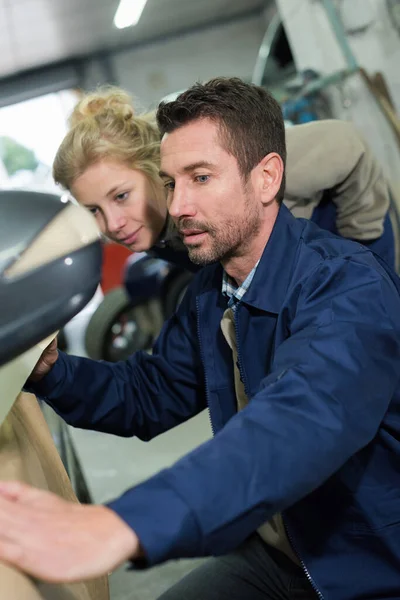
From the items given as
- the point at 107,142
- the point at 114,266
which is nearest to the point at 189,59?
the point at 114,266

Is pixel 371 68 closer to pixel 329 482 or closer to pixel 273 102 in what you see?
pixel 273 102

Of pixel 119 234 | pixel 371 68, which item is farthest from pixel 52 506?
pixel 371 68

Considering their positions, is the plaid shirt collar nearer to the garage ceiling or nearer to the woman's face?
the woman's face

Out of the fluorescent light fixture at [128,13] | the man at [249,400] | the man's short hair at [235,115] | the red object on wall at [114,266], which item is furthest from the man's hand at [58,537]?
the fluorescent light fixture at [128,13]

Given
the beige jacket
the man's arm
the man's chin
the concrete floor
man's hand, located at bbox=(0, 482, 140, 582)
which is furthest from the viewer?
the concrete floor

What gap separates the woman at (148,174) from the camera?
169 cm

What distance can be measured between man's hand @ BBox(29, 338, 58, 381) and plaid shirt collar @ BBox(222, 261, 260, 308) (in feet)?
1.05

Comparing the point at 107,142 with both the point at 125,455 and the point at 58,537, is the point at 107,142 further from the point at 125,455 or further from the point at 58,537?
the point at 125,455

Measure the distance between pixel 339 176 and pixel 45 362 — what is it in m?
1.21

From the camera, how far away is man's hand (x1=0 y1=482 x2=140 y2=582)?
1.68ft

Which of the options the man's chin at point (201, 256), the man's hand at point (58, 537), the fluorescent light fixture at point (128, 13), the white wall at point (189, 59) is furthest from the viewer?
the white wall at point (189, 59)

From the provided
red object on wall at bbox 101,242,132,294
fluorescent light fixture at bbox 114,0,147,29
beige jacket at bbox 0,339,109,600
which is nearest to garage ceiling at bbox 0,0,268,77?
fluorescent light fixture at bbox 114,0,147,29

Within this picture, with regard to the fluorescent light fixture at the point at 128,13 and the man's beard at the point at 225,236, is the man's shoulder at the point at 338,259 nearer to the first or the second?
the man's beard at the point at 225,236

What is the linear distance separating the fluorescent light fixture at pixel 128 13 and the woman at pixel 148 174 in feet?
22.5
